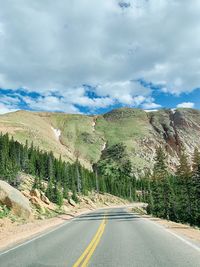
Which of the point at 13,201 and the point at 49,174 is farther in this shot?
the point at 49,174

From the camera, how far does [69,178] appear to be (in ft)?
306

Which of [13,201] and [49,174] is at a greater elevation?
[49,174]

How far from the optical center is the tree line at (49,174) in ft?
173

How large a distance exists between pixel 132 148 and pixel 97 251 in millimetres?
189824

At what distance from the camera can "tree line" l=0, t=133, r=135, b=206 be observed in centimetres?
5269

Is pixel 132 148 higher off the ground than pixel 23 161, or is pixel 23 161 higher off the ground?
pixel 132 148

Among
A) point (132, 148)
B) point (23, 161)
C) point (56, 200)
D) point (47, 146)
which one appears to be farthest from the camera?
point (132, 148)

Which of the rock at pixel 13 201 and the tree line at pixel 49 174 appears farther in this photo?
the tree line at pixel 49 174

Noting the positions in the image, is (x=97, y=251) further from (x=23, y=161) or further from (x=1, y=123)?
(x=1, y=123)

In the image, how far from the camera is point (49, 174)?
87.1 m

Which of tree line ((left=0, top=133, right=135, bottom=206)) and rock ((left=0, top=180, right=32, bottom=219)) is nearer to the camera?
rock ((left=0, top=180, right=32, bottom=219))

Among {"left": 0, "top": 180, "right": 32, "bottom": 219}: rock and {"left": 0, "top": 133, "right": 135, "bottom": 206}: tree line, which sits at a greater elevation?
{"left": 0, "top": 133, "right": 135, "bottom": 206}: tree line

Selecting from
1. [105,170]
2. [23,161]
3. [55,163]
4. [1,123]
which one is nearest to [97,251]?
[23,161]

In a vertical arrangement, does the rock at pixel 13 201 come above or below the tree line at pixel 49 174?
below
